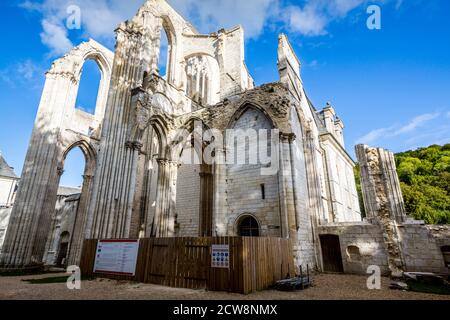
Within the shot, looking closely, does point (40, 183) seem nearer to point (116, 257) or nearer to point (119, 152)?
point (119, 152)

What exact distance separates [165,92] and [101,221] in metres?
7.35

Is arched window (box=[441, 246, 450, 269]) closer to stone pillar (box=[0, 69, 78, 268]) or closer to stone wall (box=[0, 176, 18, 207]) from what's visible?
stone pillar (box=[0, 69, 78, 268])

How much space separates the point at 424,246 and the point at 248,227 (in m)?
6.10

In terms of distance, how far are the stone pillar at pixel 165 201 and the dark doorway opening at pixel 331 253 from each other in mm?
7274

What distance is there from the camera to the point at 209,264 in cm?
542

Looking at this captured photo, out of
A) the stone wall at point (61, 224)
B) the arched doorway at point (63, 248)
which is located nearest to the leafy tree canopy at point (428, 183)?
the stone wall at point (61, 224)

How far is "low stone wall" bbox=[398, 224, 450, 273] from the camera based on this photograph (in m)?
7.48

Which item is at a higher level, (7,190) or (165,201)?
(7,190)

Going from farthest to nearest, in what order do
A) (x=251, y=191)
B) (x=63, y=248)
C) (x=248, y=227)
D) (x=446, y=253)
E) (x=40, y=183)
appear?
(x=63, y=248), (x=40, y=183), (x=251, y=191), (x=248, y=227), (x=446, y=253)

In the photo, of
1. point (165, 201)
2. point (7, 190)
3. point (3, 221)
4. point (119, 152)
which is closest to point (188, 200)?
point (165, 201)

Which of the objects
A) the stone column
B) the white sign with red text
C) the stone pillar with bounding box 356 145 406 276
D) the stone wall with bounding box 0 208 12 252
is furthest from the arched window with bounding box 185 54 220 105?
the stone wall with bounding box 0 208 12 252

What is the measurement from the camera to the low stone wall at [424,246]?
295 inches
